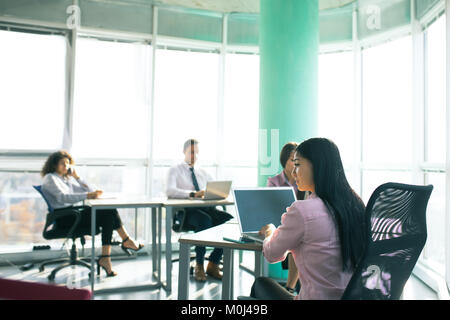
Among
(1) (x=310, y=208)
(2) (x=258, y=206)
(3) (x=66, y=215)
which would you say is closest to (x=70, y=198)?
(3) (x=66, y=215)

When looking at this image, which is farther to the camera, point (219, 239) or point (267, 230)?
point (219, 239)

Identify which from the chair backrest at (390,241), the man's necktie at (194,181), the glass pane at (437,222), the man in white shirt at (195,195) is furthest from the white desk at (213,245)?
the glass pane at (437,222)

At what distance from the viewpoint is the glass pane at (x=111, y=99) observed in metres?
4.98

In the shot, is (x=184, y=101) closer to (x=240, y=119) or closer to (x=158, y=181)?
(x=240, y=119)

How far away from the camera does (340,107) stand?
539 cm

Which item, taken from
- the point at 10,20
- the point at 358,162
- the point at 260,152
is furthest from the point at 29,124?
the point at 358,162

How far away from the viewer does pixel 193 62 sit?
5.58 meters

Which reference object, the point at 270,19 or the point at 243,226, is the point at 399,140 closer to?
the point at 270,19

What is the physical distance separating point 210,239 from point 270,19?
9.51 ft

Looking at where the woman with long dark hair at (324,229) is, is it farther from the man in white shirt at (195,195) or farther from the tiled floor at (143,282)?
the man in white shirt at (195,195)

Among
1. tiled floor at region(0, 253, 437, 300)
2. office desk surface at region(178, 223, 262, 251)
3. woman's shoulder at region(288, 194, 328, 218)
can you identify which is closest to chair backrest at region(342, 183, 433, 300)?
woman's shoulder at region(288, 194, 328, 218)

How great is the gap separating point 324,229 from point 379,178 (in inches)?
149

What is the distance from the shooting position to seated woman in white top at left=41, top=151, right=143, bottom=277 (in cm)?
393

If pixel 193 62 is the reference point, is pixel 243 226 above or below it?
below
